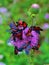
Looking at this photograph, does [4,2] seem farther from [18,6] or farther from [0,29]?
[0,29]

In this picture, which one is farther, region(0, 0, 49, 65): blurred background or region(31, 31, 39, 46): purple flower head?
region(0, 0, 49, 65): blurred background

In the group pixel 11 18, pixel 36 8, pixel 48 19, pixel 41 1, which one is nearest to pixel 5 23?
pixel 11 18

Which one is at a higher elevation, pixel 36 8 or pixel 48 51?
pixel 36 8

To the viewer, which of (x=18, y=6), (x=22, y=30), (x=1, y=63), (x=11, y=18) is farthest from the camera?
(x=18, y=6)

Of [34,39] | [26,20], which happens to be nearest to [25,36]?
[34,39]

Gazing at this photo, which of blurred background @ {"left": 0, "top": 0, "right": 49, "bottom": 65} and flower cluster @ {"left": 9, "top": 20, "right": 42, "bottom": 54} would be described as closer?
flower cluster @ {"left": 9, "top": 20, "right": 42, "bottom": 54}

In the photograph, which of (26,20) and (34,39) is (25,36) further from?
(26,20)

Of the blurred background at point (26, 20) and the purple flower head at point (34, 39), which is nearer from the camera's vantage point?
the purple flower head at point (34, 39)

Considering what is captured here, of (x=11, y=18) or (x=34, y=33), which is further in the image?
(x=11, y=18)
